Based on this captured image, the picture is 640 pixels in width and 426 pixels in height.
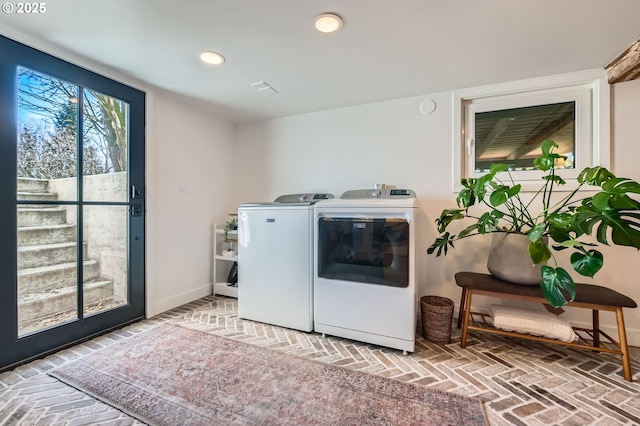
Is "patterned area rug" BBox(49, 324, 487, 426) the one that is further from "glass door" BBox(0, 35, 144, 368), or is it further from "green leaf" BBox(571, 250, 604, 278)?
"green leaf" BBox(571, 250, 604, 278)

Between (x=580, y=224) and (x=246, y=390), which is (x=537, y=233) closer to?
(x=580, y=224)

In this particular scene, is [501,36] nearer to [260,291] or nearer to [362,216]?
[362,216]

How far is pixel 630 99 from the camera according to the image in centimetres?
195

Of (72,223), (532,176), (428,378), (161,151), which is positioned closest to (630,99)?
(532,176)

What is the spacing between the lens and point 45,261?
5.90ft

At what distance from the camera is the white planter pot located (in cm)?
179

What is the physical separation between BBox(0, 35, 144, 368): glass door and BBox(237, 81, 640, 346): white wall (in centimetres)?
141

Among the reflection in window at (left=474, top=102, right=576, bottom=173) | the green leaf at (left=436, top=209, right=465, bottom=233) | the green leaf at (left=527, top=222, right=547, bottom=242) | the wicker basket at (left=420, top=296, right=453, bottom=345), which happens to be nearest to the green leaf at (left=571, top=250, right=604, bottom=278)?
the green leaf at (left=527, top=222, right=547, bottom=242)

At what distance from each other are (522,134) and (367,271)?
1806mm

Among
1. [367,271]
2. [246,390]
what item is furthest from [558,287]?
[246,390]

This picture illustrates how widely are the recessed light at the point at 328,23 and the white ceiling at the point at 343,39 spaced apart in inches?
1.3

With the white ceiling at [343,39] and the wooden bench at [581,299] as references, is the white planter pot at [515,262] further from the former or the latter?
the white ceiling at [343,39]

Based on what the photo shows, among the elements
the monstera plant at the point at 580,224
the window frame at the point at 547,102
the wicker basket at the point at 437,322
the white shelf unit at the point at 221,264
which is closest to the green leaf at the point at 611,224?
the monstera plant at the point at 580,224

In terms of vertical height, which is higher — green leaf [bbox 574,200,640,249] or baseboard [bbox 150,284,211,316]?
green leaf [bbox 574,200,640,249]
